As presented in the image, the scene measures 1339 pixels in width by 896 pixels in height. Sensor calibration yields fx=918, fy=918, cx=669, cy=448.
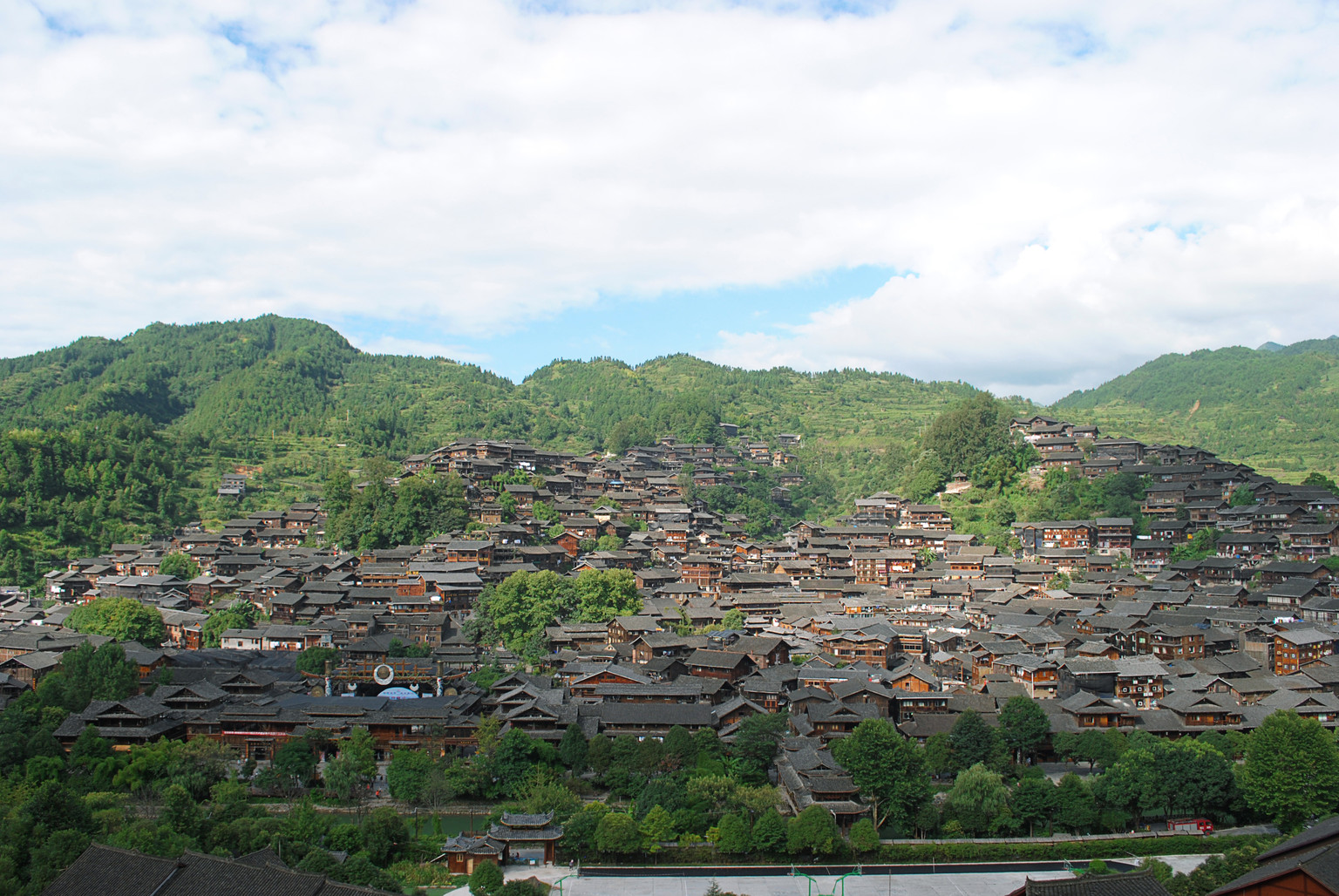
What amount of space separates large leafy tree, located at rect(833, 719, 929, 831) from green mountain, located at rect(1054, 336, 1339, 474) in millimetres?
50821

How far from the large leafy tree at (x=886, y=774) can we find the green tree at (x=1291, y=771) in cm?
888

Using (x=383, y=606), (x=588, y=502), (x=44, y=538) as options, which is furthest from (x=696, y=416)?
(x=44, y=538)

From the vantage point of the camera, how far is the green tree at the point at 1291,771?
24094mm

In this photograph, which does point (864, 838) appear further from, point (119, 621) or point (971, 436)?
point (971, 436)

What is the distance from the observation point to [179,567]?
43875 millimetres

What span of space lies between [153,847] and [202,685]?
11.4m

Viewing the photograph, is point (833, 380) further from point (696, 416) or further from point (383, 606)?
point (383, 606)

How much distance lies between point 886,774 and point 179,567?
35.2m

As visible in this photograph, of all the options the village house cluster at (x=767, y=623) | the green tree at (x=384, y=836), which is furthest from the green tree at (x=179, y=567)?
the green tree at (x=384, y=836)

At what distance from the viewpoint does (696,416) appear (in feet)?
237

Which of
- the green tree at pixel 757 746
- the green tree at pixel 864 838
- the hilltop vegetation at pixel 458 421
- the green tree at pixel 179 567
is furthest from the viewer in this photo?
the hilltop vegetation at pixel 458 421

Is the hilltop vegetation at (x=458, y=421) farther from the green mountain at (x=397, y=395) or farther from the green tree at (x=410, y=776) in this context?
the green tree at (x=410, y=776)

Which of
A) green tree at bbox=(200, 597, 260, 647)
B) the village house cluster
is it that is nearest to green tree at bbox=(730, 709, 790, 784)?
the village house cluster

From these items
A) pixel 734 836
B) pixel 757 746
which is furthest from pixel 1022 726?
pixel 734 836
